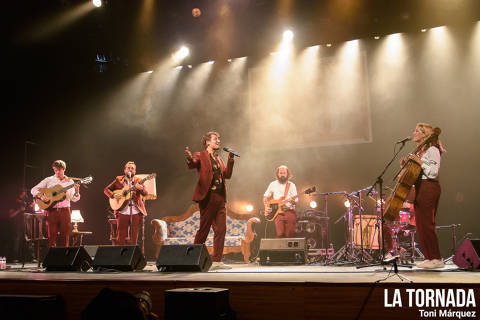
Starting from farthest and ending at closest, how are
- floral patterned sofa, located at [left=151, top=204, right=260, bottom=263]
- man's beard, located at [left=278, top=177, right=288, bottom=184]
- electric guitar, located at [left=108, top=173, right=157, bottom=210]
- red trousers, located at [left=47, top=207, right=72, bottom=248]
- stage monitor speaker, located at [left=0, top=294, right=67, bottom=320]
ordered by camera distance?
floral patterned sofa, located at [left=151, top=204, right=260, bottom=263] < man's beard, located at [left=278, top=177, right=288, bottom=184] < electric guitar, located at [left=108, top=173, right=157, bottom=210] < red trousers, located at [left=47, top=207, right=72, bottom=248] < stage monitor speaker, located at [left=0, top=294, right=67, bottom=320]

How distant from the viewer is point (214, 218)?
6.29m

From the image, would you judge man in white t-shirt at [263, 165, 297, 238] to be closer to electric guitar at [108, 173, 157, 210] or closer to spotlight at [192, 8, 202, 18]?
electric guitar at [108, 173, 157, 210]

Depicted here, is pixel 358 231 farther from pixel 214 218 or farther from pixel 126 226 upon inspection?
pixel 126 226

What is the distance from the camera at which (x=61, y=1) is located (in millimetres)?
9055

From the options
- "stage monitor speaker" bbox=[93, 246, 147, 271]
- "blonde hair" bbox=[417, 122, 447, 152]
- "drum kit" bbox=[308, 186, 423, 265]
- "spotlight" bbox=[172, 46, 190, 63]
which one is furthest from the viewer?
"spotlight" bbox=[172, 46, 190, 63]

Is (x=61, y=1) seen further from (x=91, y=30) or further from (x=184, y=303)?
(x=184, y=303)

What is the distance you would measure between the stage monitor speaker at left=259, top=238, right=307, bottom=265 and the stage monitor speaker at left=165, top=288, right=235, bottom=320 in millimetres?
4475

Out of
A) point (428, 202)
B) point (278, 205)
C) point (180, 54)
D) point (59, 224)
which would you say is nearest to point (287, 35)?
point (180, 54)

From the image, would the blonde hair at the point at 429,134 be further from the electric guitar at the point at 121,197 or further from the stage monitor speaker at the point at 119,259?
the electric guitar at the point at 121,197

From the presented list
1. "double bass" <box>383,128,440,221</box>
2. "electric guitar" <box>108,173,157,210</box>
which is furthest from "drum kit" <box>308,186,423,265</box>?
"electric guitar" <box>108,173,157,210</box>

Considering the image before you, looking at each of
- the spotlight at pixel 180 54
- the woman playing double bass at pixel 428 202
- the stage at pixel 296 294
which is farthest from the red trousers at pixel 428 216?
the spotlight at pixel 180 54

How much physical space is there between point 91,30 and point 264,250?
20.0ft

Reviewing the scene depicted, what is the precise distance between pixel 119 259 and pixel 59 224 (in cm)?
227

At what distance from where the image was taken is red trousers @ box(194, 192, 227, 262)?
618cm
